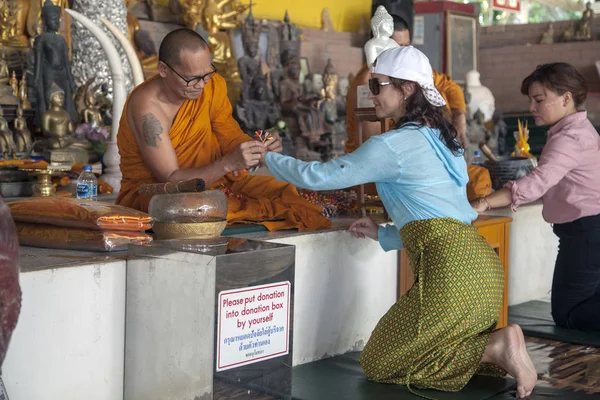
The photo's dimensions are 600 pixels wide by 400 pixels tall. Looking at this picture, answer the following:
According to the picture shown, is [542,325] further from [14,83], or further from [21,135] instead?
[14,83]

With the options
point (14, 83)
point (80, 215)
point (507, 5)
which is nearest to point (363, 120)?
point (80, 215)

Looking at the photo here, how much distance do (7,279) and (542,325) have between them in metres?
2.96

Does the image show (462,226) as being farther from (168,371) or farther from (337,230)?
(168,371)

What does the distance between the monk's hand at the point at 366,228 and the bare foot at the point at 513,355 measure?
56 cm

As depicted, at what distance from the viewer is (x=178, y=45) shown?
9.68 ft

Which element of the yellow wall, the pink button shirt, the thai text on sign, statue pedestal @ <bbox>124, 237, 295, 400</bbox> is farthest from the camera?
the thai text on sign

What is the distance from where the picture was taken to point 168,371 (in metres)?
2.37

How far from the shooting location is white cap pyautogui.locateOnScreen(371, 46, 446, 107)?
2701mm

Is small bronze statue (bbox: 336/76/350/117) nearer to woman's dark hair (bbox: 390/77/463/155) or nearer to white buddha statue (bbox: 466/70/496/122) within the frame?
white buddha statue (bbox: 466/70/496/122)

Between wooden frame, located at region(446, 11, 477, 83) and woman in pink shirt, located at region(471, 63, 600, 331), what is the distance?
693 cm

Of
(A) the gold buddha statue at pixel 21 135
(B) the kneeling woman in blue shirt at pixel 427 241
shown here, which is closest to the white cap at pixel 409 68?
(B) the kneeling woman in blue shirt at pixel 427 241


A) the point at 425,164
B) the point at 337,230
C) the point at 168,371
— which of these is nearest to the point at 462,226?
the point at 425,164

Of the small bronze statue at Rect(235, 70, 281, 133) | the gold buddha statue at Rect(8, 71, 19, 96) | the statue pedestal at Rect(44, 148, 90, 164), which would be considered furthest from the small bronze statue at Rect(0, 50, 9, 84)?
the small bronze statue at Rect(235, 70, 281, 133)

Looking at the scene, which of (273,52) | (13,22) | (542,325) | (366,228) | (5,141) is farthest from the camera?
(273,52)
